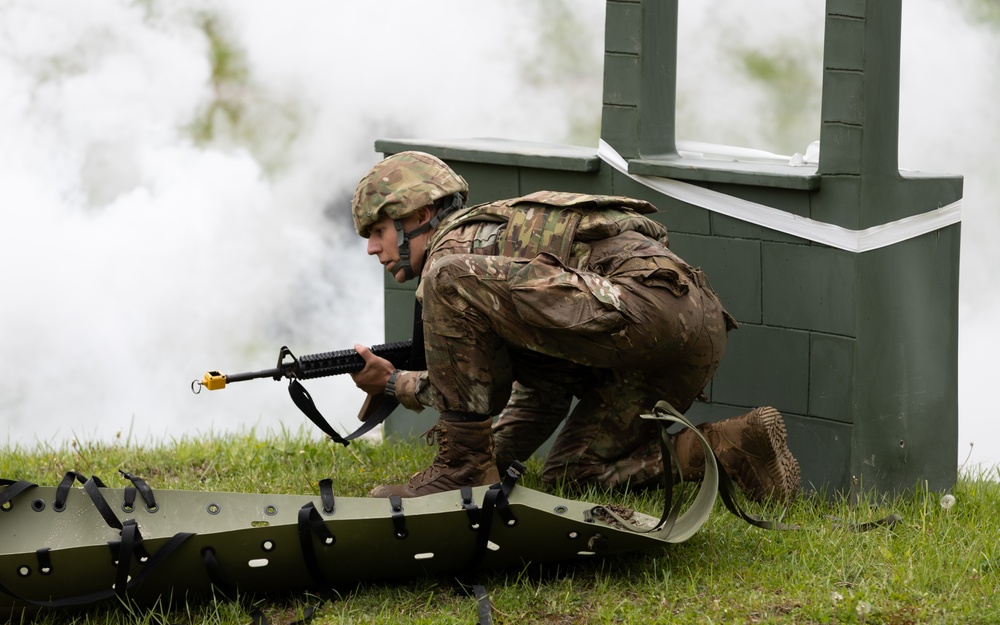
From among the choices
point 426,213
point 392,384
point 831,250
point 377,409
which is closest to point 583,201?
point 426,213

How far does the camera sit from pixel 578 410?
5.10 meters

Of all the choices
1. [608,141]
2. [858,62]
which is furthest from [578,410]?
[858,62]

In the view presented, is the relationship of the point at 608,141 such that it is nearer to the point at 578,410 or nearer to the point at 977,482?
the point at 578,410

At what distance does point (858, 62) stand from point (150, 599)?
2978 millimetres

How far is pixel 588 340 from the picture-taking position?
176 inches

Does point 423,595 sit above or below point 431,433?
below

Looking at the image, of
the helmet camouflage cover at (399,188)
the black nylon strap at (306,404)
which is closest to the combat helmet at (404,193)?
the helmet camouflage cover at (399,188)

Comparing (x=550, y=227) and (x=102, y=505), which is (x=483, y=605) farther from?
(x=550, y=227)

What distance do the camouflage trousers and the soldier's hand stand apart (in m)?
0.46

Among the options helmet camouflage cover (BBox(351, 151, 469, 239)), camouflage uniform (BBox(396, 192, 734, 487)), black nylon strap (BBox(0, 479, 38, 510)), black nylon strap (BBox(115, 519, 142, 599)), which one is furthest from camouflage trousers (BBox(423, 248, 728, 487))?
black nylon strap (BBox(0, 479, 38, 510))

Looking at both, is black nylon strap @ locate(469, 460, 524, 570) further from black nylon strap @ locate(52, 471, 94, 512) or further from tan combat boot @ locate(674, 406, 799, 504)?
black nylon strap @ locate(52, 471, 94, 512)

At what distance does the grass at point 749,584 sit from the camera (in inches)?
149

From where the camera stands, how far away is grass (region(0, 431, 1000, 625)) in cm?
380

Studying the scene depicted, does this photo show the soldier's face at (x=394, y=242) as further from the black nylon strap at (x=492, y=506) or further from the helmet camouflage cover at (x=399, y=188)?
the black nylon strap at (x=492, y=506)
